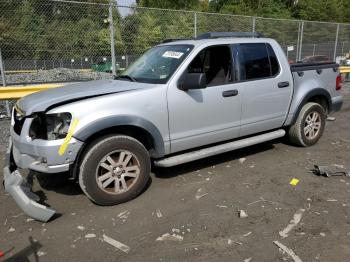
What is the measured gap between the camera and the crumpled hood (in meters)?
3.79

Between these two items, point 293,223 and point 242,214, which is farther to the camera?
point 242,214

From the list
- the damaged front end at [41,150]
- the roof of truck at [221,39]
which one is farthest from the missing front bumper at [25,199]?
the roof of truck at [221,39]

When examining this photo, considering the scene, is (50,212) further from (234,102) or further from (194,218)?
(234,102)

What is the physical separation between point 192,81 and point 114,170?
1.41 m

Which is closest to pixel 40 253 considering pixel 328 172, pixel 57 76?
pixel 328 172

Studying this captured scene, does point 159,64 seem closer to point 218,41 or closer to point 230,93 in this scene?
point 218,41

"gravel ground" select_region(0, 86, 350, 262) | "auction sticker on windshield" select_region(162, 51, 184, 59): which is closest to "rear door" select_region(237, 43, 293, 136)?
"gravel ground" select_region(0, 86, 350, 262)

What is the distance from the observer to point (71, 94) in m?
4.01

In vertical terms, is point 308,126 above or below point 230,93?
below

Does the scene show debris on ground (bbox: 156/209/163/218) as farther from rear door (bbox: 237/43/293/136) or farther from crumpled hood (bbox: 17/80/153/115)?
rear door (bbox: 237/43/293/136)

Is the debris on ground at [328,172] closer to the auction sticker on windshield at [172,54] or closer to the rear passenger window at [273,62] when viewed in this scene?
the rear passenger window at [273,62]

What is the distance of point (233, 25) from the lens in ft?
38.5

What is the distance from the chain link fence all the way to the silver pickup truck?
4073mm

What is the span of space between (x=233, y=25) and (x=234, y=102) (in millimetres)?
7588
